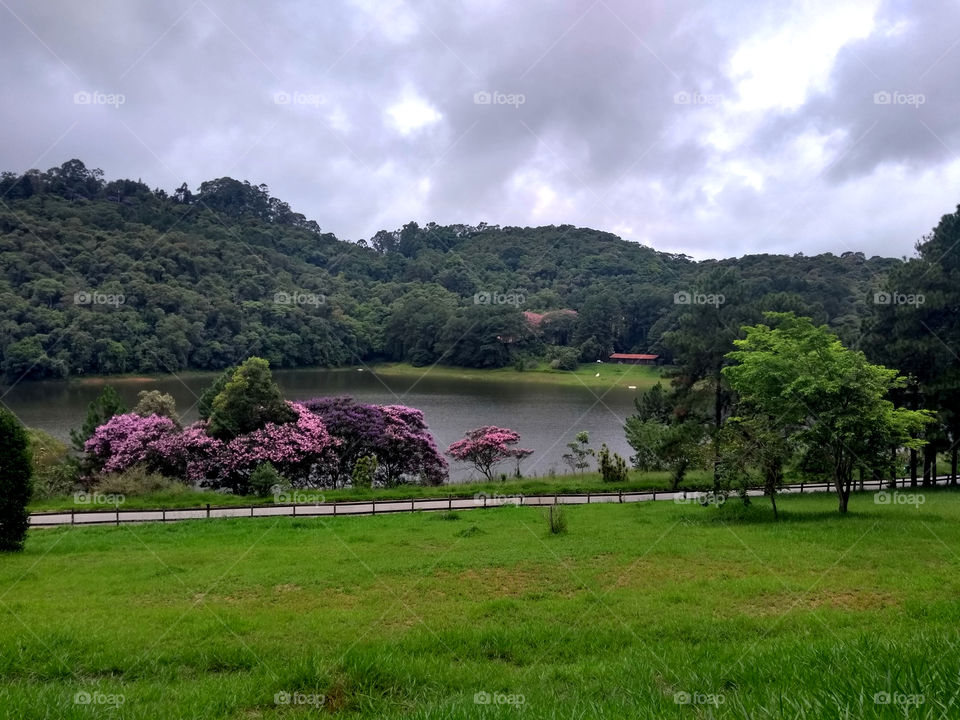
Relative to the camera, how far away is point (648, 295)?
77625mm

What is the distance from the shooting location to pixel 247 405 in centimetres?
2523

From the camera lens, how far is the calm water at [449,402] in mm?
38031

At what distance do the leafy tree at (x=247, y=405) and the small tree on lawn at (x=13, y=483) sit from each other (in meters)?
11.1

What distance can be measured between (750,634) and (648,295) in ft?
241

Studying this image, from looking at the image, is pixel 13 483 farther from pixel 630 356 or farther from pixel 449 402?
pixel 630 356

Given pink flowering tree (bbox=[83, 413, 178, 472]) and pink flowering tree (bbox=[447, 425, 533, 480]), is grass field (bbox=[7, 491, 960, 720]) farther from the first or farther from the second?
pink flowering tree (bbox=[447, 425, 533, 480])

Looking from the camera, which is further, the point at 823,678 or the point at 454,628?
the point at 454,628

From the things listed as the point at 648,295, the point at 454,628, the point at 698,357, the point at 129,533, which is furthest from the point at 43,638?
the point at 648,295

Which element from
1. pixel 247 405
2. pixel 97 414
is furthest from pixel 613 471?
pixel 97 414

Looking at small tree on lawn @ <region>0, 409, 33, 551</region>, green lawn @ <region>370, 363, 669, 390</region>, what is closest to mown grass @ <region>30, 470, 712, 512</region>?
small tree on lawn @ <region>0, 409, 33, 551</region>

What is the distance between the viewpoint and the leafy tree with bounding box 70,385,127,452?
26.2 m

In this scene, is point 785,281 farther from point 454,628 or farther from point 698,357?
point 454,628

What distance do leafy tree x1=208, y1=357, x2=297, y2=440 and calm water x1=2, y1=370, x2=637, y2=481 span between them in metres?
9.82

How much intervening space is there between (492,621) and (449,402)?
44499mm
